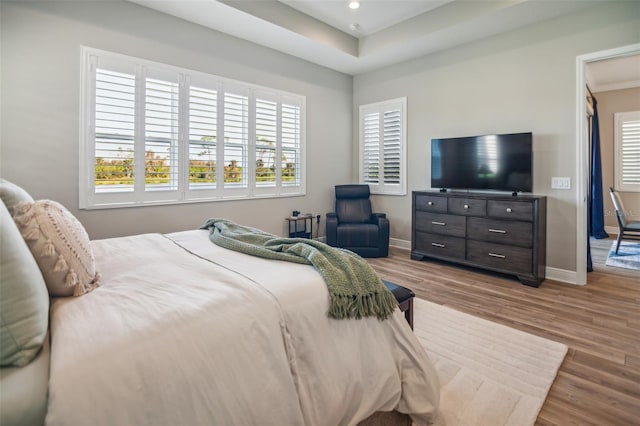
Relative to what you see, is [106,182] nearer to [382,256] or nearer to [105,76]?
[105,76]

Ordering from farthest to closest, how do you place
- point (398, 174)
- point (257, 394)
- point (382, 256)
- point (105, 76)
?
point (398, 174)
point (382, 256)
point (105, 76)
point (257, 394)

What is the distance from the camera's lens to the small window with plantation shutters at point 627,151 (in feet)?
20.5

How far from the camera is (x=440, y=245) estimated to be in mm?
4301

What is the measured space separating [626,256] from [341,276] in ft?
17.6

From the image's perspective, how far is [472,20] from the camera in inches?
146

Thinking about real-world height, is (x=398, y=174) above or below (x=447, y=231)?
above

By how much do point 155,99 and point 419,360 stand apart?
356 cm

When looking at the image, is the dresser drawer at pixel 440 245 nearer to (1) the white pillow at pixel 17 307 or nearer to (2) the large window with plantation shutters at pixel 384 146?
(2) the large window with plantation shutters at pixel 384 146

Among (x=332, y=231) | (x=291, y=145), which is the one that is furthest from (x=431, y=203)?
(x=291, y=145)

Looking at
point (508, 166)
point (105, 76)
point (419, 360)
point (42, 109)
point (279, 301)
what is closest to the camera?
point (279, 301)

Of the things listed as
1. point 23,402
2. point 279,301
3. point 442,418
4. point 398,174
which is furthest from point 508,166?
point 23,402

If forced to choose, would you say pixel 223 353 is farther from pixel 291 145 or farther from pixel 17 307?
pixel 291 145

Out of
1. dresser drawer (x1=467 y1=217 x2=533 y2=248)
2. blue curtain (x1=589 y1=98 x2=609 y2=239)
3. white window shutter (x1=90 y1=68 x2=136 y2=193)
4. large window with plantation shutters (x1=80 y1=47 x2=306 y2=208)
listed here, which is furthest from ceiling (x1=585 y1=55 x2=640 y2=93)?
white window shutter (x1=90 y1=68 x2=136 y2=193)

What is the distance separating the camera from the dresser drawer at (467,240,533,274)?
3.56m
